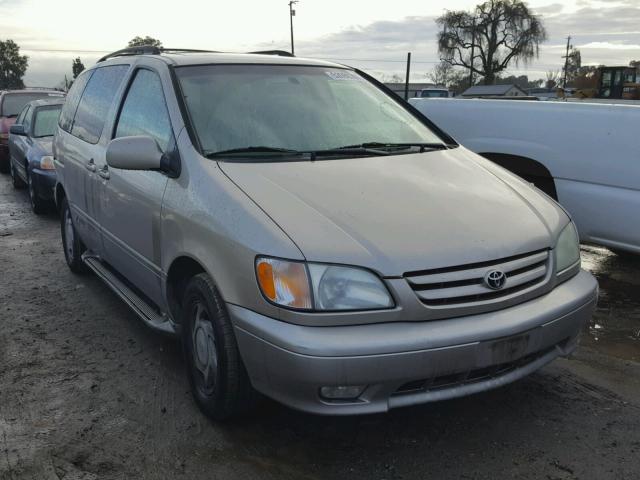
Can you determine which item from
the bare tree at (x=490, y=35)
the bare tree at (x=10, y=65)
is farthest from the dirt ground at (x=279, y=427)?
the bare tree at (x=10, y=65)

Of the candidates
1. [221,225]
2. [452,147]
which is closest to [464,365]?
[221,225]

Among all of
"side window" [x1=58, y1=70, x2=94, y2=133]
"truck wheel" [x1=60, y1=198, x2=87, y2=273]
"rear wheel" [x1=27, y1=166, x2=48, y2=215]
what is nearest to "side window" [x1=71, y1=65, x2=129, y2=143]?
"side window" [x1=58, y1=70, x2=94, y2=133]

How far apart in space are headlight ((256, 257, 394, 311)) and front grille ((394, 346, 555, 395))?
1.16 feet

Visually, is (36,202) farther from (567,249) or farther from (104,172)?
(567,249)

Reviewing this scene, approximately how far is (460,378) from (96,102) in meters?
3.48

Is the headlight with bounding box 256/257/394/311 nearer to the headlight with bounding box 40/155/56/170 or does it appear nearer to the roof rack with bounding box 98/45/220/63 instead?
the roof rack with bounding box 98/45/220/63

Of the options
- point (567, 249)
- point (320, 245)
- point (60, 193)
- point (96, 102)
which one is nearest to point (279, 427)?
point (320, 245)

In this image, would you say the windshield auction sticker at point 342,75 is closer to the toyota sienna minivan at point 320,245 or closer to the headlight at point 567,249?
the toyota sienna minivan at point 320,245

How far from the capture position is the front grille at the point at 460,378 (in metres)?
2.50

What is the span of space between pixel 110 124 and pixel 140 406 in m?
1.94

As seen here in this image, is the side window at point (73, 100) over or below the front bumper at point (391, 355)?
over

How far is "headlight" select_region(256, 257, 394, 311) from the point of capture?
7.93 feet

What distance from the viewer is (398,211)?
2.74 m

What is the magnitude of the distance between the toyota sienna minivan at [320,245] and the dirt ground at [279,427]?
0.27 m
